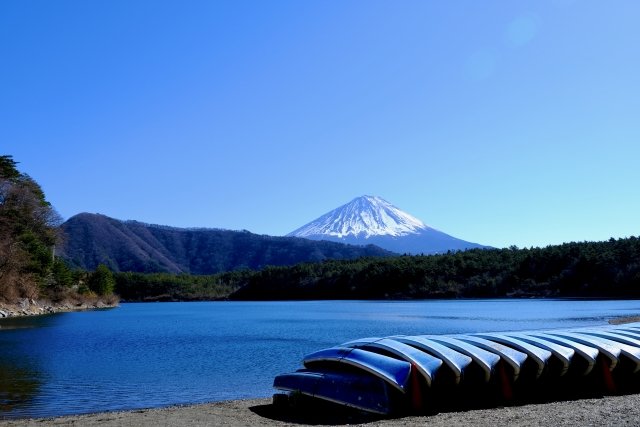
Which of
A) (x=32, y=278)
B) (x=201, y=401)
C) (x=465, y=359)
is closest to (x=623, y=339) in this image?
(x=465, y=359)

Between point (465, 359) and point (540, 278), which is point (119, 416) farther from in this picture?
point (540, 278)

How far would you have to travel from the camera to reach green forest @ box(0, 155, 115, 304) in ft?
201

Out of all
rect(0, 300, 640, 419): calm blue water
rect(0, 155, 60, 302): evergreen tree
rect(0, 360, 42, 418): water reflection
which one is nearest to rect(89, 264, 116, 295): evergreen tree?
rect(0, 155, 60, 302): evergreen tree

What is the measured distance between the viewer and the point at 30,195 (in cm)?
6988

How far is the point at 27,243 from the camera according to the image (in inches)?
2650

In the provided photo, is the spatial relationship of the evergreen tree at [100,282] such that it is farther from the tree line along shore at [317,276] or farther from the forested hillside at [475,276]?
the forested hillside at [475,276]

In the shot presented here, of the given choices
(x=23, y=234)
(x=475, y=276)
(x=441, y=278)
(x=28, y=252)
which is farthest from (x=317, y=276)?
(x=23, y=234)

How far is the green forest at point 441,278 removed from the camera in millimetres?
97938

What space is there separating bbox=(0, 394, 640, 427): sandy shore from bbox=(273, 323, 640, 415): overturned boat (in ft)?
1.94

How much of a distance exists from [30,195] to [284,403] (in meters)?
63.4

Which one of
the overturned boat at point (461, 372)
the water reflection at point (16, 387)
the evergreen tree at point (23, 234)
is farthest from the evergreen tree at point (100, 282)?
the overturned boat at point (461, 372)

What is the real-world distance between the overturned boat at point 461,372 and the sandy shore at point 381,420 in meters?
0.59

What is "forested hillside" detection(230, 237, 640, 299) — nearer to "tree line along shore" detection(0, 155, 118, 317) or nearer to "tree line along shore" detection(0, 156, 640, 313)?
"tree line along shore" detection(0, 156, 640, 313)

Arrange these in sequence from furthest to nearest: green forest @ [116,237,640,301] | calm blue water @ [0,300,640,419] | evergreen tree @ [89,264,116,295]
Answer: evergreen tree @ [89,264,116,295] < green forest @ [116,237,640,301] < calm blue water @ [0,300,640,419]
